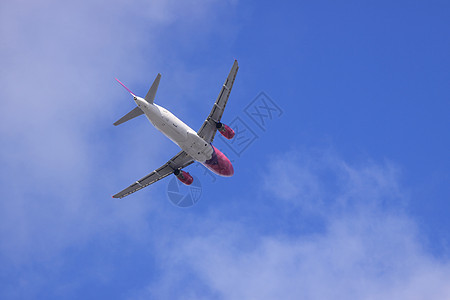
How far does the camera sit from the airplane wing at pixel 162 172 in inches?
2982

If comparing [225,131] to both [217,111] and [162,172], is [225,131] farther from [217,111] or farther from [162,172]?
[162,172]

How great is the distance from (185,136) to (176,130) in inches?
71.2

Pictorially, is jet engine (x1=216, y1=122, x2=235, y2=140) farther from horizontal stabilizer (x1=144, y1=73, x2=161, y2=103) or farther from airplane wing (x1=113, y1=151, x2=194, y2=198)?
horizontal stabilizer (x1=144, y1=73, x2=161, y2=103)

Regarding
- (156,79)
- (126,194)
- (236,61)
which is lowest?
(126,194)

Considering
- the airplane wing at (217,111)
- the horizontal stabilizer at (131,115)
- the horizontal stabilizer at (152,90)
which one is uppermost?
the airplane wing at (217,111)

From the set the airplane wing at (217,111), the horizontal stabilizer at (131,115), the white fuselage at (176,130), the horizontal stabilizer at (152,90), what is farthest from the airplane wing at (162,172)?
the horizontal stabilizer at (152,90)

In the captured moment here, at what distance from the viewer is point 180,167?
3034 inches

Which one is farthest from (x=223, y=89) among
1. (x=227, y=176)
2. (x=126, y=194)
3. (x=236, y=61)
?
(x=126, y=194)

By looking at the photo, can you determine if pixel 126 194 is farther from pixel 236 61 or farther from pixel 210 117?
pixel 236 61

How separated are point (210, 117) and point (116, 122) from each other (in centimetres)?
1267

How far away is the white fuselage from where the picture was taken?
64.3 metres

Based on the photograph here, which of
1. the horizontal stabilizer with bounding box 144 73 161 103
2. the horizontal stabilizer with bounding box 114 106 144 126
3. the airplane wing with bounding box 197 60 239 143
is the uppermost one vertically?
the airplane wing with bounding box 197 60 239 143

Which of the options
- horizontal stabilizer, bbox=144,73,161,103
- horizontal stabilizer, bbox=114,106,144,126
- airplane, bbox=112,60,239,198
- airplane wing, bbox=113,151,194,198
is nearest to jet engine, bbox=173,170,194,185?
airplane, bbox=112,60,239,198

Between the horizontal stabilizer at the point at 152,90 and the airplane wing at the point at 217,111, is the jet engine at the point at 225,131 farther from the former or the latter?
the horizontal stabilizer at the point at 152,90
